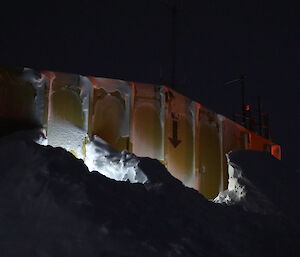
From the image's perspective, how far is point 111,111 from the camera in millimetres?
11148

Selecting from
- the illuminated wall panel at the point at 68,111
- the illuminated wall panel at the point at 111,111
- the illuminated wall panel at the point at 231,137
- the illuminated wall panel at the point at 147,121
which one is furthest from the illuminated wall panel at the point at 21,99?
the illuminated wall panel at the point at 231,137

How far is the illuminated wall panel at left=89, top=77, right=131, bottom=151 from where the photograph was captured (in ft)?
35.9

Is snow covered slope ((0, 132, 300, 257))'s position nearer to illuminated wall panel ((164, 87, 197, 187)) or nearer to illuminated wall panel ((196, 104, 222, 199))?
illuminated wall panel ((164, 87, 197, 187))

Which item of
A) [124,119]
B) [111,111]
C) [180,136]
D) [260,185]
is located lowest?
[260,185]

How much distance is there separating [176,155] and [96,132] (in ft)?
8.24

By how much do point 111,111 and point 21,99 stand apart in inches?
88.2

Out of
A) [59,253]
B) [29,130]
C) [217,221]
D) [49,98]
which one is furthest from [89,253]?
[49,98]

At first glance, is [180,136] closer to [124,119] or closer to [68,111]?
[124,119]

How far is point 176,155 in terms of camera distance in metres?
12.2

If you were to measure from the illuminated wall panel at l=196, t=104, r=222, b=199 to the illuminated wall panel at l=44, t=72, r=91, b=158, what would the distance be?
148 inches

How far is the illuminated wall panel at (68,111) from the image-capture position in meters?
10.2

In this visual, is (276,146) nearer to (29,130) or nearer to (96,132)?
(96,132)

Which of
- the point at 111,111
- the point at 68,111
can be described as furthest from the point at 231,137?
the point at 68,111

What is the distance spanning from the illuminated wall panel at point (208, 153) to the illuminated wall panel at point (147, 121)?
1.54 meters
